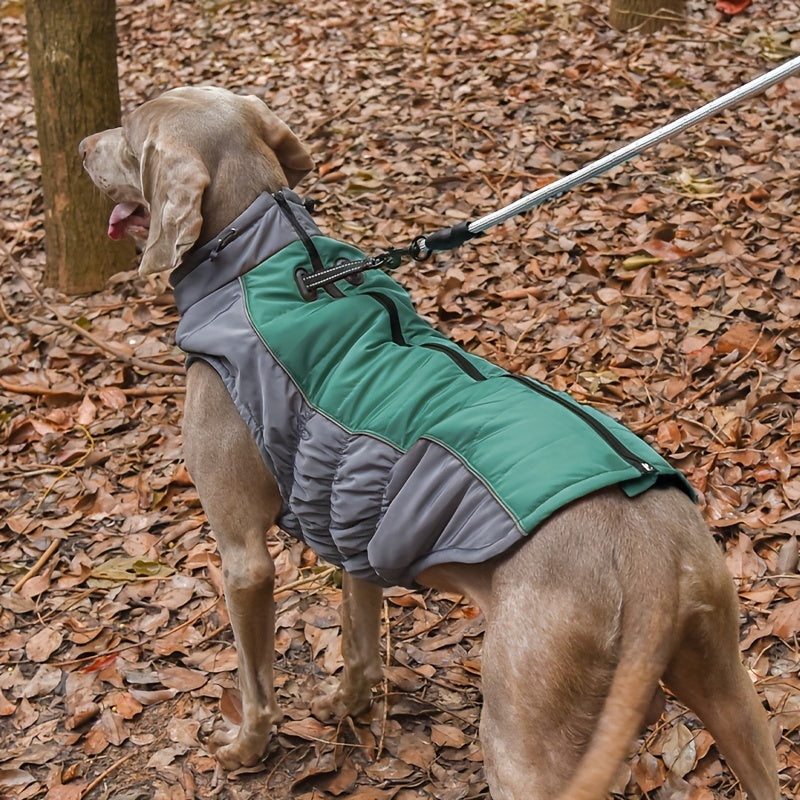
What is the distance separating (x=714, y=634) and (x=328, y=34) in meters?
8.19

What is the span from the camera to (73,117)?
6684 millimetres

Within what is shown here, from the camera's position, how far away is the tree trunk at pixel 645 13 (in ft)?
27.3

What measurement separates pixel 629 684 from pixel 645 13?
7.26 m

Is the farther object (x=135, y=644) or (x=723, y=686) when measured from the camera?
(x=135, y=644)

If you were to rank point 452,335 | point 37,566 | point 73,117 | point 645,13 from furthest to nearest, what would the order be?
point 645,13, point 73,117, point 452,335, point 37,566

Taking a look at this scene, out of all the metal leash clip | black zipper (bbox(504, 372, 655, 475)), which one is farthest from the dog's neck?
black zipper (bbox(504, 372, 655, 475))

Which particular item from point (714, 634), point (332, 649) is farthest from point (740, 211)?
point (714, 634)

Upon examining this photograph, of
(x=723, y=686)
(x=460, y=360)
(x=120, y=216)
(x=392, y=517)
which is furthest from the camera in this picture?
(x=120, y=216)

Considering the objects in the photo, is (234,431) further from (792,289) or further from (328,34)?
(328,34)

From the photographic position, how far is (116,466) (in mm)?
5555

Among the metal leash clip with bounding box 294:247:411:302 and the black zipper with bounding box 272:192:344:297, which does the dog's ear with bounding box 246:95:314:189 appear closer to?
the black zipper with bounding box 272:192:344:297

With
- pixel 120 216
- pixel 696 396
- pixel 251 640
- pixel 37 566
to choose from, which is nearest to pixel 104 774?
pixel 251 640

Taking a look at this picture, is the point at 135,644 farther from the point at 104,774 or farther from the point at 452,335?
the point at 452,335

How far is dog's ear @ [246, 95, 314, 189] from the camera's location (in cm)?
370
